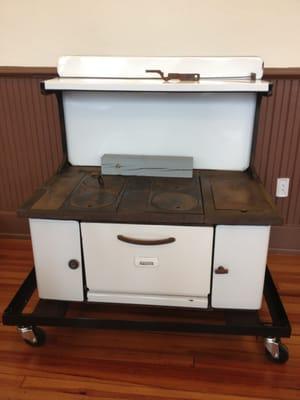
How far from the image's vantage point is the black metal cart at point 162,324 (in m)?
1.29

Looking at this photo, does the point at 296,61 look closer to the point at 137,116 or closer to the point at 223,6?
the point at 223,6

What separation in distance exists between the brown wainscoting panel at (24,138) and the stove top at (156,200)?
1.43 feet

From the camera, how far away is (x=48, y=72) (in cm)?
177

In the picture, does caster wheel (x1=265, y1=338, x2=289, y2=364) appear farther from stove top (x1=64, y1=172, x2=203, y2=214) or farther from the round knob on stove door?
the round knob on stove door

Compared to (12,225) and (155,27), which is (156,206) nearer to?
(155,27)

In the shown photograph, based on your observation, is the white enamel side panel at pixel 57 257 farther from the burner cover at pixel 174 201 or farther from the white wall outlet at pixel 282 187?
the white wall outlet at pixel 282 187

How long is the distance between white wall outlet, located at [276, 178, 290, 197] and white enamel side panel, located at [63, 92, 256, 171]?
0.37 metres

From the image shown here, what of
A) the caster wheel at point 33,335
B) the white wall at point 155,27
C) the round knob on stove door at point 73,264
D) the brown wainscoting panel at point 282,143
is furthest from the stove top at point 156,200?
the white wall at point 155,27

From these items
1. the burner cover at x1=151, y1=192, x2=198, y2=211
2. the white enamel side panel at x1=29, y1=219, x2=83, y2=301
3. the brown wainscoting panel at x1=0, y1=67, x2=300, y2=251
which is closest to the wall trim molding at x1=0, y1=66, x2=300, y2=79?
the brown wainscoting panel at x1=0, y1=67, x2=300, y2=251

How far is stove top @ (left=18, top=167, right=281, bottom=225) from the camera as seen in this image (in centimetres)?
121

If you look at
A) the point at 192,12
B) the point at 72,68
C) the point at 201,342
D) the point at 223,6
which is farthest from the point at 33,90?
the point at 201,342

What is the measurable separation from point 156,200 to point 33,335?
676 millimetres

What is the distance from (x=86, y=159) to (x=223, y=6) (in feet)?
2.86

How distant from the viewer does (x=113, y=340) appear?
4.86 feet
